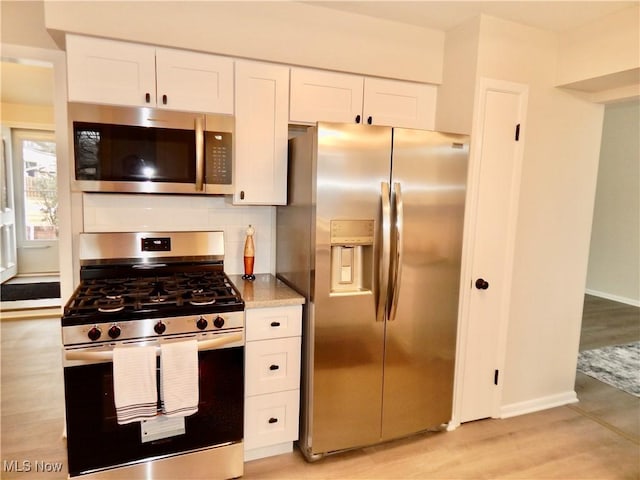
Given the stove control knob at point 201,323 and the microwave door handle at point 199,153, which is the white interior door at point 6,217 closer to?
the microwave door handle at point 199,153

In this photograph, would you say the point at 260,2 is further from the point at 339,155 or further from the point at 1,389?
the point at 1,389

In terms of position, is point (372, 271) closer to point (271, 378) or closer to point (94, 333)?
point (271, 378)

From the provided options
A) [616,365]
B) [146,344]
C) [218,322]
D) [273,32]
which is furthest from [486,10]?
[616,365]

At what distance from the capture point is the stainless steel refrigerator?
2191mm

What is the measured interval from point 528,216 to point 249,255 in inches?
73.4

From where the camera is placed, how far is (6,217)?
5.45 m

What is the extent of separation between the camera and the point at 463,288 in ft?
8.61

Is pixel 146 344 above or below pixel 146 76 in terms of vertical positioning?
below

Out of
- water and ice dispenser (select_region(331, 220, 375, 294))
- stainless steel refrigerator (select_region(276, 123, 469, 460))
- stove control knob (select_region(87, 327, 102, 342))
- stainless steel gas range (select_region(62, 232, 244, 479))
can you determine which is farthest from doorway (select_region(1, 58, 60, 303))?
water and ice dispenser (select_region(331, 220, 375, 294))

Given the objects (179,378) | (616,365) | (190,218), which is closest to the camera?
(179,378)

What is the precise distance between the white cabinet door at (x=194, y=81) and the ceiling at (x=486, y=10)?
667mm

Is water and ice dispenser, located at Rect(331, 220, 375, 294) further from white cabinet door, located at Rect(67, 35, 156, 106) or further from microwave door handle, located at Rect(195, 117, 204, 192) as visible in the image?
white cabinet door, located at Rect(67, 35, 156, 106)

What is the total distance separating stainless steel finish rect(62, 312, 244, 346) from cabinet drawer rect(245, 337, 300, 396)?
0.21m

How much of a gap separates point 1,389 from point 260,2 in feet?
10.5
